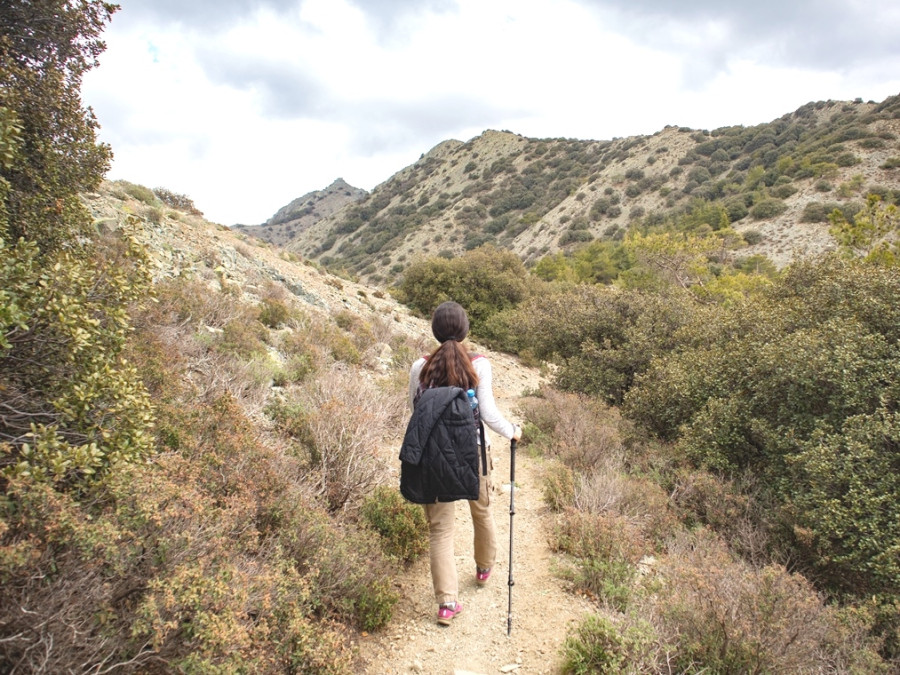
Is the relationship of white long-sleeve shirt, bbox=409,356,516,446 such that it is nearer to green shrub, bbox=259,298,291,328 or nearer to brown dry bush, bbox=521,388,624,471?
brown dry bush, bbox=521,388,624,471

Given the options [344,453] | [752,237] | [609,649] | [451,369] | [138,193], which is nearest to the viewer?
[609,649]

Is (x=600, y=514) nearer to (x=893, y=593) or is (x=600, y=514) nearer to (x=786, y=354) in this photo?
(x=893, y=593)

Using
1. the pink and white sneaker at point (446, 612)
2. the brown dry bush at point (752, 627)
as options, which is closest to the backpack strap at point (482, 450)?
the pink and white sneaker at point (446, 612)

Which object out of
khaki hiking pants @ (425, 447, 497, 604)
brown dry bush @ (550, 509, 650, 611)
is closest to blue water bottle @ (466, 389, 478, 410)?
khaki hiking pants @ (425, 447, 497, 604)

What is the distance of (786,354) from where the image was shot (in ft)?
20.2

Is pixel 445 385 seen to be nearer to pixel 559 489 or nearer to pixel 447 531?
pixel 447 531

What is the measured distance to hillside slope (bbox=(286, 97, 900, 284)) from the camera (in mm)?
32938

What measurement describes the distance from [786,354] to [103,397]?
755 centimetres

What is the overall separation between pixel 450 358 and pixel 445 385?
0.66 ft

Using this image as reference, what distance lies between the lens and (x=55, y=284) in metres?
2.44

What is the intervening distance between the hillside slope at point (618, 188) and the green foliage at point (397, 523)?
2947cm

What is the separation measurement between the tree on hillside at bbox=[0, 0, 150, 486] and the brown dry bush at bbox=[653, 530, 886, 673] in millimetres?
3854

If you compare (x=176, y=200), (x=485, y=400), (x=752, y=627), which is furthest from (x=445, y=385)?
(x=176, y=200)

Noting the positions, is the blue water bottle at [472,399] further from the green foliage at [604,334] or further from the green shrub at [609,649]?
the green foliage at [604,334]
